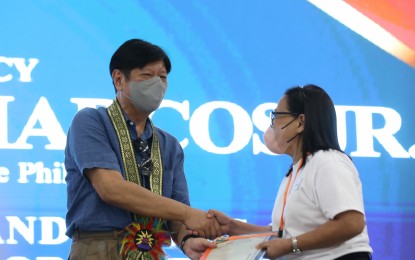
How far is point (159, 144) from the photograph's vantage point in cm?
269

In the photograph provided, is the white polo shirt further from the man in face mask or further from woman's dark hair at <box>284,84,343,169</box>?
the man in face mask

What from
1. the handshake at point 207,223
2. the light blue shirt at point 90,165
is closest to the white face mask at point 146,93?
the light blue shirt at point 90,165

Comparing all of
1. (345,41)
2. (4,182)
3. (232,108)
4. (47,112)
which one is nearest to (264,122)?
(232,108)

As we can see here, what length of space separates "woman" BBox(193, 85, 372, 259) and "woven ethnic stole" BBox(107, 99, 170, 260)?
0.43m

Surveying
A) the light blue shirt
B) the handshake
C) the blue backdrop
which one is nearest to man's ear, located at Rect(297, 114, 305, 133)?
the handshake

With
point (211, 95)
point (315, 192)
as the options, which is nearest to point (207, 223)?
point (315, 192)

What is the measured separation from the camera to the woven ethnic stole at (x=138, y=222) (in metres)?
2.48

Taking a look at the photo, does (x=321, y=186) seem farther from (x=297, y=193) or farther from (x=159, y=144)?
(x=159, y=144)

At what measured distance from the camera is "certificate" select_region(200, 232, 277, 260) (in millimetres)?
2254

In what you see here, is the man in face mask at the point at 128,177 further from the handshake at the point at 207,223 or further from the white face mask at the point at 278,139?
the white face mask at the point at 278,139

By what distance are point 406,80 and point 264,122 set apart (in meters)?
0.91

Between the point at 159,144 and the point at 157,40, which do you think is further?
the point at 157,40

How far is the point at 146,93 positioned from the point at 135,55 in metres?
0.15

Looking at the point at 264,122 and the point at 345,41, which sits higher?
the point at 345,41
